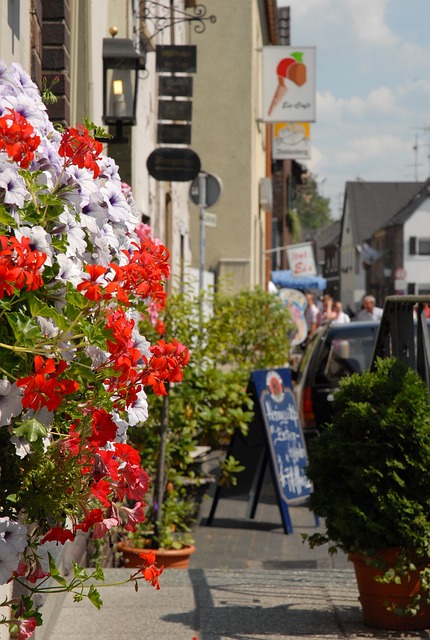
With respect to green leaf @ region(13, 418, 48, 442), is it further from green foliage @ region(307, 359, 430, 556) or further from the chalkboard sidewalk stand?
the chalkboard sidewalk stand

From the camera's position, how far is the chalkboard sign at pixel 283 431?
32.4 ft

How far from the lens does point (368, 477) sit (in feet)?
17.6

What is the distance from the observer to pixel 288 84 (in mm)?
25266

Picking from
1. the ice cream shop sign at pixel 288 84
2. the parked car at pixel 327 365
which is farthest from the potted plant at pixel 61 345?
the ice cream shop sign at pixel 288 84

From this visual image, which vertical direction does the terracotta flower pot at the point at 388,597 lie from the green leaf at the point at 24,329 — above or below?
below

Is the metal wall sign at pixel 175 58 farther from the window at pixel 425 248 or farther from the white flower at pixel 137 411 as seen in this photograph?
the window at pixel 425 248

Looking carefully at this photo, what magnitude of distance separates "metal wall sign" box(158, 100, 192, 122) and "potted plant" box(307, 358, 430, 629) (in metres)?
8.62

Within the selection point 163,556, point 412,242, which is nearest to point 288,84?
point 163,556

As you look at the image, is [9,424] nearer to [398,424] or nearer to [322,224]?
[398,424]

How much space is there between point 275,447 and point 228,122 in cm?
1482

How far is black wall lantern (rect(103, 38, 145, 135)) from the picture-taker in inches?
330

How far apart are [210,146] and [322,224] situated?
136606 millimetres

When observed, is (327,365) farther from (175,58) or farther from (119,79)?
(119,79)

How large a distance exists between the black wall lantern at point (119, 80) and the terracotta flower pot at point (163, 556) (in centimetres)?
291
